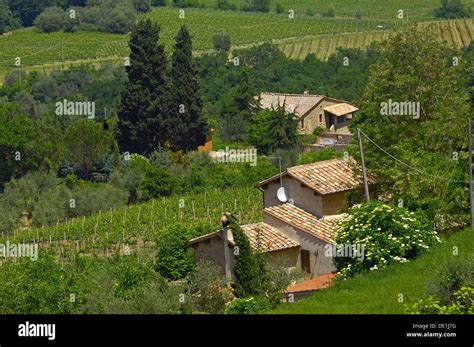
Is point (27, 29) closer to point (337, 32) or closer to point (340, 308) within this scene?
point (337, 32)

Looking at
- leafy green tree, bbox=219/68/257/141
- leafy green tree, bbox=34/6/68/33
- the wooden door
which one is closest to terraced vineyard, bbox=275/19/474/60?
leafy green tree, bbox=34/6/68/33

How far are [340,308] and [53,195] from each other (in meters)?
27.4

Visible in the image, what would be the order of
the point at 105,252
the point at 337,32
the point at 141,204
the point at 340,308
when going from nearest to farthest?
1. the point at 340,308
2. the point at 105,252
3. the point at 141,204
4. the point at 337,32

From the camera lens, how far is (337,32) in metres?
80.3

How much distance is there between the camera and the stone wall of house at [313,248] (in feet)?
80.1

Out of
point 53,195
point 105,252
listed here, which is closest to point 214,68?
point 53,195

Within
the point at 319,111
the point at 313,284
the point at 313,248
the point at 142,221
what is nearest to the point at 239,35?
the point at 319,111

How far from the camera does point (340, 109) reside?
178 ft

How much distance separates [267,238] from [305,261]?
97cm

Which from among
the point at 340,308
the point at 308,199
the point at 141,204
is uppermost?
the point at 340,308

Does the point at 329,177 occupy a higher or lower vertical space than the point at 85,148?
higher

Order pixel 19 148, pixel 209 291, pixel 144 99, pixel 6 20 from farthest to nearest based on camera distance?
pixel 6 20 < pixel 144 99 < pixel 19 148 < pixel 209 291

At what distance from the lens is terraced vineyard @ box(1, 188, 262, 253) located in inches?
1273

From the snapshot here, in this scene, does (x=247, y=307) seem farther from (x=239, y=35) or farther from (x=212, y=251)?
(x=239, y=35)
